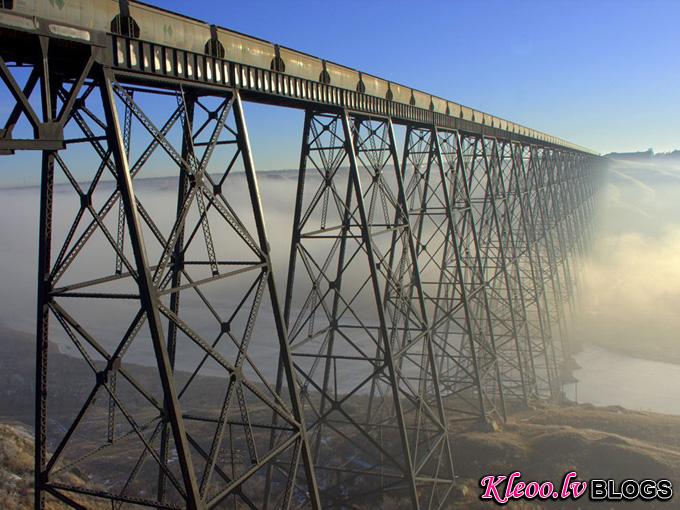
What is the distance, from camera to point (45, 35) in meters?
4.57

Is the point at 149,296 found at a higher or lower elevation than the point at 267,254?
lower

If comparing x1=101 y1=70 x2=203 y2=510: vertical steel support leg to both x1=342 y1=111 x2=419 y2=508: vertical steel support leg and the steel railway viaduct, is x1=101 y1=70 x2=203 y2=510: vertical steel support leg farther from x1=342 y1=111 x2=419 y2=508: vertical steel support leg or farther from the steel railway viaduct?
x1=342 y1=111 x2=419 y2=508: vertical steel support leg

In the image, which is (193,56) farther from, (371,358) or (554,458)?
(554,458)

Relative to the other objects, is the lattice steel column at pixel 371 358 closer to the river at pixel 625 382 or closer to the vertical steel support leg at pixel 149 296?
the vertical steel support leg at pixel 149 296

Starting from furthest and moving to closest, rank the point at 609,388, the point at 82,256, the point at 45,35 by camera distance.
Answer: the point at 82,256, the point at 609,388, the point at 45,35

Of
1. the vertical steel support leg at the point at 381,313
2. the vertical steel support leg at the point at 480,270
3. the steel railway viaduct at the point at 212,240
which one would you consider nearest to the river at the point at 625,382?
the steel railway viaduct at the point at 212,240

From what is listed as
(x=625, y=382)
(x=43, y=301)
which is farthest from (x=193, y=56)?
(x=625, y=382)

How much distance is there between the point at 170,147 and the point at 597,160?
49108 millimetres

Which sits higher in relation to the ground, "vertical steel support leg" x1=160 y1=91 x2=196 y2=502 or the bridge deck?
the bridge deck

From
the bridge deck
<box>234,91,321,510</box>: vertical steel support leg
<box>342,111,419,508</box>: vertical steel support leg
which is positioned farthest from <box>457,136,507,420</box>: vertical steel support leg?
<box>234,91,321,510</box>: vertical steel support leg

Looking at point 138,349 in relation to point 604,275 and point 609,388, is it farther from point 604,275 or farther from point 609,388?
point 604,275

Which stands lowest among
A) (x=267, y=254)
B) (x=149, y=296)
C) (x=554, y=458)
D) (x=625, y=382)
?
(x=625, y=382)

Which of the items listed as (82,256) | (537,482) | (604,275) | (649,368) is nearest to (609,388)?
(649,368)

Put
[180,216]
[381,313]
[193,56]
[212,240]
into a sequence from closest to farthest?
[180,216], [193,56], [381,313], [212,240]
